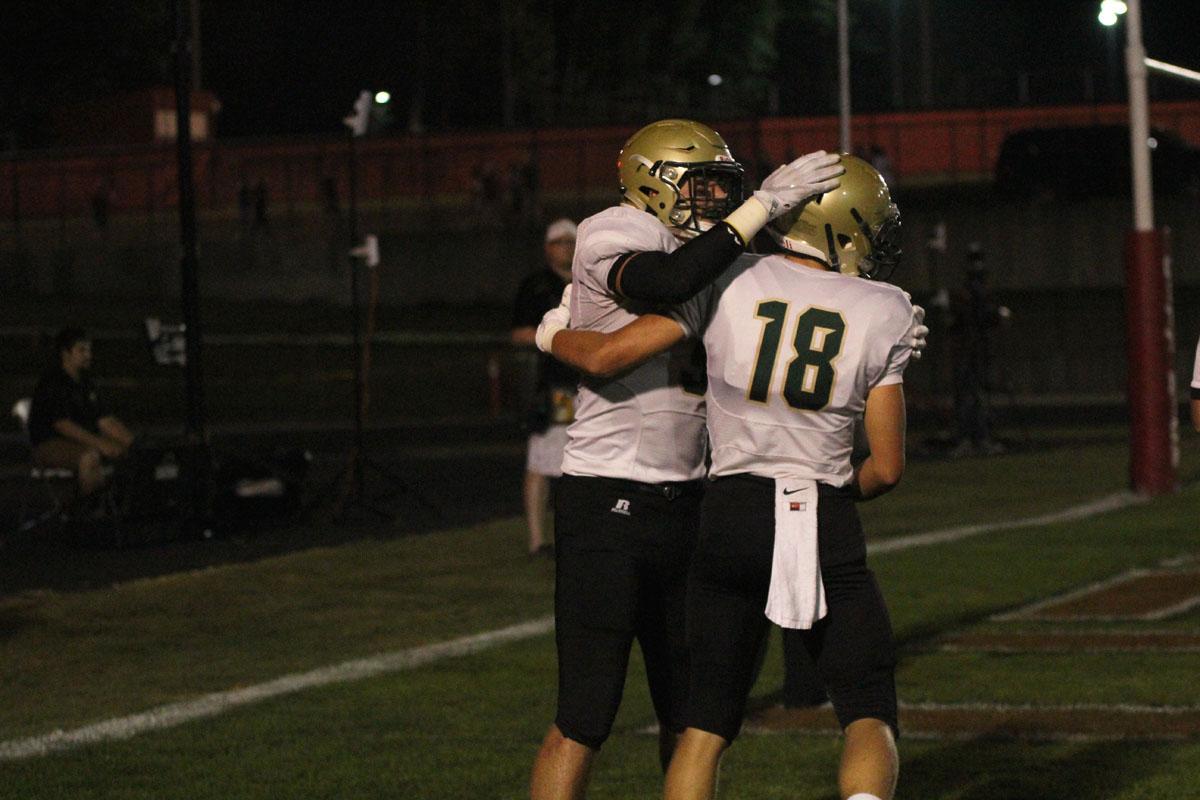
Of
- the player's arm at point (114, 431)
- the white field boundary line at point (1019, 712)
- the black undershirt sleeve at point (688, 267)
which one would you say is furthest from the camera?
the player's arm at point (114, 431)

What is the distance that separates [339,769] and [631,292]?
304 centimetres

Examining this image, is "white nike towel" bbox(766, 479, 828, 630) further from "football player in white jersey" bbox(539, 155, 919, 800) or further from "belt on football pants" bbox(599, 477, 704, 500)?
"belt on football pants" bbox(599, 477, 704, 500)

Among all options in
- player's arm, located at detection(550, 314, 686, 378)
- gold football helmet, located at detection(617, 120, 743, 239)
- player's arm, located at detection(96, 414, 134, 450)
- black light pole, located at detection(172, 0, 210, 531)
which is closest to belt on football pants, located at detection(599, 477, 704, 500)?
player's arm, located at detection(550, 314, 686, 378)

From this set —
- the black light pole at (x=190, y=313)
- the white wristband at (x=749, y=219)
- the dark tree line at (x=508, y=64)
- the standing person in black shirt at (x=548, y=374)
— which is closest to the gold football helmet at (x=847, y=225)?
the white wristband at (x=749, y=219)

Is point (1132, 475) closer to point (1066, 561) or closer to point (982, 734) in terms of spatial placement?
point (1066, 561)

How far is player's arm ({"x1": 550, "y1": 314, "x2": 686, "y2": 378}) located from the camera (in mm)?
4977

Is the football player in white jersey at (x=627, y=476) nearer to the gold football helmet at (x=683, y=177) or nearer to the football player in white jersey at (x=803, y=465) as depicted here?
the gold football helmet at (x=683, y=177)

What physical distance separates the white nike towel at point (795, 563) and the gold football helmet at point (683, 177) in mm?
757

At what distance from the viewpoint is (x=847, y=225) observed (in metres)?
4.92

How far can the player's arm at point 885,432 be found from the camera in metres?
4.85

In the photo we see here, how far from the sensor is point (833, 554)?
488 cm

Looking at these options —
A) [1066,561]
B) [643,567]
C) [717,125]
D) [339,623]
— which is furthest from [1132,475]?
[717,125]

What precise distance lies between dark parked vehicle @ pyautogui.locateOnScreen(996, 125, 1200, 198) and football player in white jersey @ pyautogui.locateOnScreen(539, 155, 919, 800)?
39496mm

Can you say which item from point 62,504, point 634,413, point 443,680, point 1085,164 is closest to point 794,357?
point 634,413
